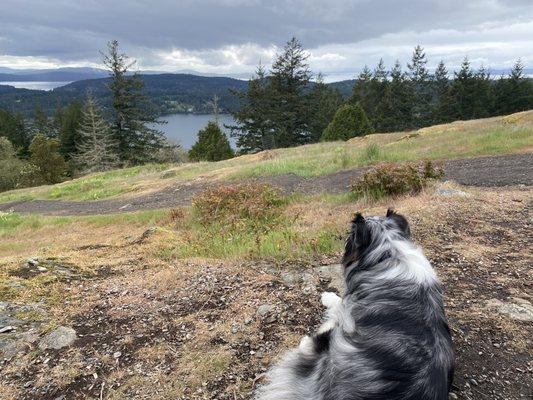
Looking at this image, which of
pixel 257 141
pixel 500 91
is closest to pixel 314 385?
pixel 257 141

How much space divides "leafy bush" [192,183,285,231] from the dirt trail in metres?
2.70

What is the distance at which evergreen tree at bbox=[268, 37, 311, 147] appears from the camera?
52000 mm

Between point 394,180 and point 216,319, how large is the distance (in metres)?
6.04

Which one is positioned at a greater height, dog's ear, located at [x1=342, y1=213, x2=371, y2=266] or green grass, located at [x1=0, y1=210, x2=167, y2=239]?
dog's ear, located at [x1=342, y1=213, x2=371, y2=266]

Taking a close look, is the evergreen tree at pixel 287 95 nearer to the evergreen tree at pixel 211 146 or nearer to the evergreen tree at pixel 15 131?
the evergreen tree at pixel 211 146

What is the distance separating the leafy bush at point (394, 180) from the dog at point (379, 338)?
571 cm

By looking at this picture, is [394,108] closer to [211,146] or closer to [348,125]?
[348,125]

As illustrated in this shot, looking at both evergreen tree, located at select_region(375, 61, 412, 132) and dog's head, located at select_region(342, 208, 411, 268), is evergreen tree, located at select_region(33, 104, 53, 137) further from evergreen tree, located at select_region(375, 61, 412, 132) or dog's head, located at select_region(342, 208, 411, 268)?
dog's head, located at select_region(342, 208, 411, 268)

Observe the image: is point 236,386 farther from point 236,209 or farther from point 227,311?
point 236,209

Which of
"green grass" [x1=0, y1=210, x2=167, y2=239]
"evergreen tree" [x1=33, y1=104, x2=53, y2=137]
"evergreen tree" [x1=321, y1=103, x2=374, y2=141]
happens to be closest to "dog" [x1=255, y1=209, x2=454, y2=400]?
"green grass" [x1=0, y1=210, x2=167, y2=239]

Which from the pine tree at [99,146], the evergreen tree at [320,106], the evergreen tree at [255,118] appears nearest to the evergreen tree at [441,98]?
the evergreen tree at [320,106]

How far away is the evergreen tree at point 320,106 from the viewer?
5456 cm

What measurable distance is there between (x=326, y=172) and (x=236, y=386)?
12587mm

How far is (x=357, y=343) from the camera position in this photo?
2697 mm
